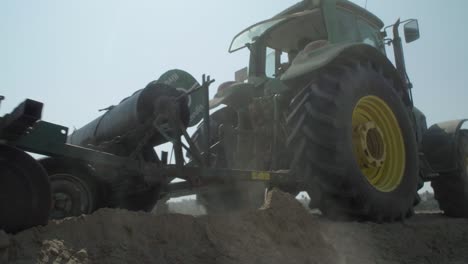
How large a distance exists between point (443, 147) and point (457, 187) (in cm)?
58

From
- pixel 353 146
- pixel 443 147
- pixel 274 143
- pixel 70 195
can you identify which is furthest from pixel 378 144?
pixel 70 195

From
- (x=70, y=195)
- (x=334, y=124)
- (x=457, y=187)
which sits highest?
(x=334, y=124)

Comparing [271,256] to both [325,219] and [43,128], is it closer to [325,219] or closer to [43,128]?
[325,219]

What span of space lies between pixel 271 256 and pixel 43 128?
4.55 feet

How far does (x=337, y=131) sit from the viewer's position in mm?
3096

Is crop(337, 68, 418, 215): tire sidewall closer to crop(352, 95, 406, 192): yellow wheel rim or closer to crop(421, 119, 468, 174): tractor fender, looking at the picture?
crop(352, 95, 406, 192): yellow wheel rim

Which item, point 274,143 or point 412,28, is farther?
point 412,28

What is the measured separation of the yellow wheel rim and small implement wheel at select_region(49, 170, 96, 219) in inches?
84.8

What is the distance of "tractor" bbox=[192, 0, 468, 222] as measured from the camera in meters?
3.15

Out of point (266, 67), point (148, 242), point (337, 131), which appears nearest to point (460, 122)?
point (266, 67)

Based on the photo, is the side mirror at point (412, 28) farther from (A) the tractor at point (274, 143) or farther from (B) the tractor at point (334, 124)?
(A) the tractor at point (274, 143)

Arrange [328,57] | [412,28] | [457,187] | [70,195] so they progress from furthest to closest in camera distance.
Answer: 1. [457,187]
2. [412,28]
3. [328,57]
4. [70,195]

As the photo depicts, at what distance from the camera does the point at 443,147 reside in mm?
5070

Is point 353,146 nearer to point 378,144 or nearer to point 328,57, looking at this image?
point 378,144
